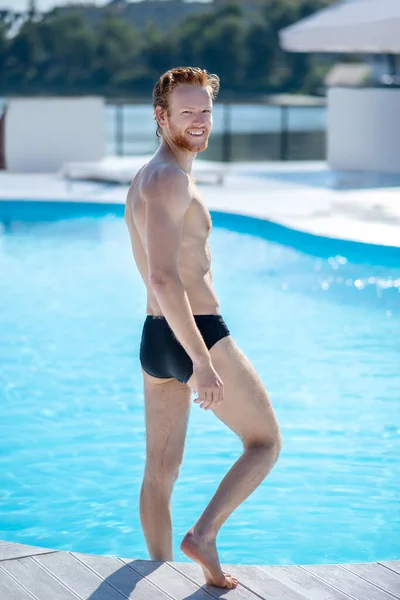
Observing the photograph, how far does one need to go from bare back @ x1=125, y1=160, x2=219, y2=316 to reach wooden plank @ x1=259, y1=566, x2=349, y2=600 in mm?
658

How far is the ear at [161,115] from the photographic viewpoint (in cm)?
238

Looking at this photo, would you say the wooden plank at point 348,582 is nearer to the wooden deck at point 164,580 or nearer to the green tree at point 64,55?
the wooden deck at point 164,580

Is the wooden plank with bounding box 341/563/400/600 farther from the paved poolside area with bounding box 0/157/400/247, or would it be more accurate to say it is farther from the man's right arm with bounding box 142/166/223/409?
the paved poolside area with bounding box 0/157/400/247

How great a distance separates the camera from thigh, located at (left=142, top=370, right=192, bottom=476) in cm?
254

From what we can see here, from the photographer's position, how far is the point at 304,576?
8.16ft

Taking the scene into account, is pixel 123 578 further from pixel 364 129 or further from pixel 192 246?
pixel 364 129

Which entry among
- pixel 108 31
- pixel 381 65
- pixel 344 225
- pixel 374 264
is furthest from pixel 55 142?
pixel 108 31

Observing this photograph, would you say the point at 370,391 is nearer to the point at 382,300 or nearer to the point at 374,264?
the point at 382,300

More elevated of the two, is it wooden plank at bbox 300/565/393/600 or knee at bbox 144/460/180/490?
knee at bbox 144/460/180/490

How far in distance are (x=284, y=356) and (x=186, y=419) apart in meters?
3.13

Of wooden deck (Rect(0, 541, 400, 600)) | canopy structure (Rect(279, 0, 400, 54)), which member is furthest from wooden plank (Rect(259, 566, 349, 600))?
canopy structure (Rect(279, 0, 400, 54))

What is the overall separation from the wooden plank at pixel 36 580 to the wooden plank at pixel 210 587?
0.29 metres

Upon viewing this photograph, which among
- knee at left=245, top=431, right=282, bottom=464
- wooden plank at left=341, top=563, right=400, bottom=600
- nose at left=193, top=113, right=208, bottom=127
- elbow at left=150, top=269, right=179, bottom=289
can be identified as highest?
nose at left=193, top=113, right=208, bottom=127

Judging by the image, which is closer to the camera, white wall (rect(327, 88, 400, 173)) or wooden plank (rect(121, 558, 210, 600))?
wooden plank (rect(121, 558, 210, 600))
